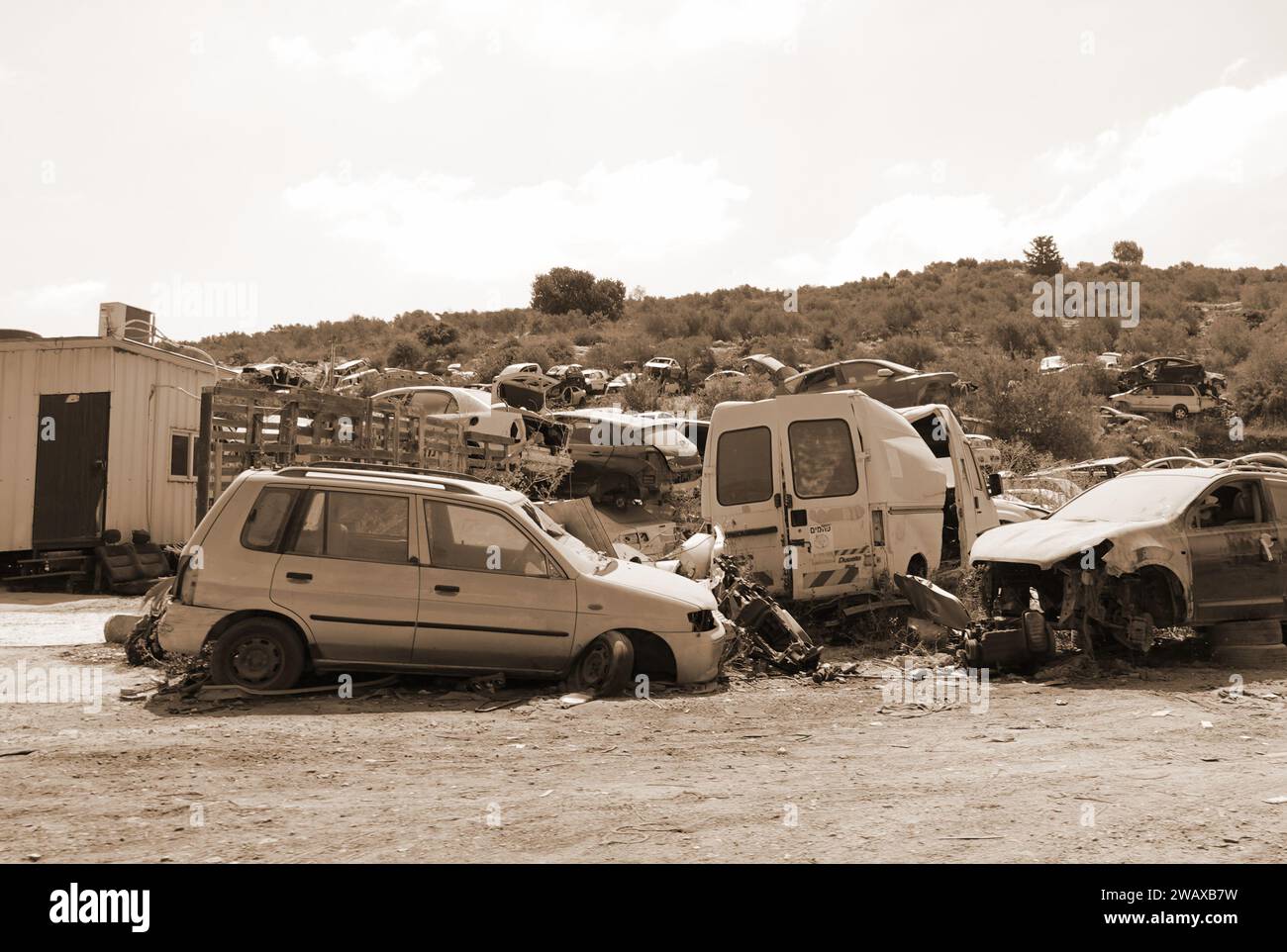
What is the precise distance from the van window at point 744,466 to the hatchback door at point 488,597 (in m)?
3.27

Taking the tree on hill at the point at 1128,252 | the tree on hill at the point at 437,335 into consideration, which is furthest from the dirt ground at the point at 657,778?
the tree on hill at the point at 1128,252

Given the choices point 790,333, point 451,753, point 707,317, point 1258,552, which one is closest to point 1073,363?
point 790,333

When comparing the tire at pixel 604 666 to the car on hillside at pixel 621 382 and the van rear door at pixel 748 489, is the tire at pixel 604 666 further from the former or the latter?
the car on hillside at pixel 621 382

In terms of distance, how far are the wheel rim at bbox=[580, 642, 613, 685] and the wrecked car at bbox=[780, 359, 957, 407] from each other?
1159cm

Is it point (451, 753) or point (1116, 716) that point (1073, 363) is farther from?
point (451, 753)

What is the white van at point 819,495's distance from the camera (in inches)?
407

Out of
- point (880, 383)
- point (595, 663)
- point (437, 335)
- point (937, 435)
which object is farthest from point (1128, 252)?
point (595, 663)

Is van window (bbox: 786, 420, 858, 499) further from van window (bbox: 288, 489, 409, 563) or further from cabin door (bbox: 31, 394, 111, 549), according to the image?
cabin door (bbox: 31, 394, 111, 549)

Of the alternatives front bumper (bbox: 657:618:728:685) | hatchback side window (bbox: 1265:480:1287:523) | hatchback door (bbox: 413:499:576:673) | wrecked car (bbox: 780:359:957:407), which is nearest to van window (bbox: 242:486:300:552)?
hatchback door (bbox: 413:499:576:673)

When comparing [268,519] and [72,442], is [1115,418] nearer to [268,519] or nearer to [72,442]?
[72,442]

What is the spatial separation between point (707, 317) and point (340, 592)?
3962 cm

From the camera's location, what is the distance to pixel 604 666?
771 centimetres

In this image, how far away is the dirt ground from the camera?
4395 mm

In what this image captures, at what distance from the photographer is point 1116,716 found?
7.16 m
